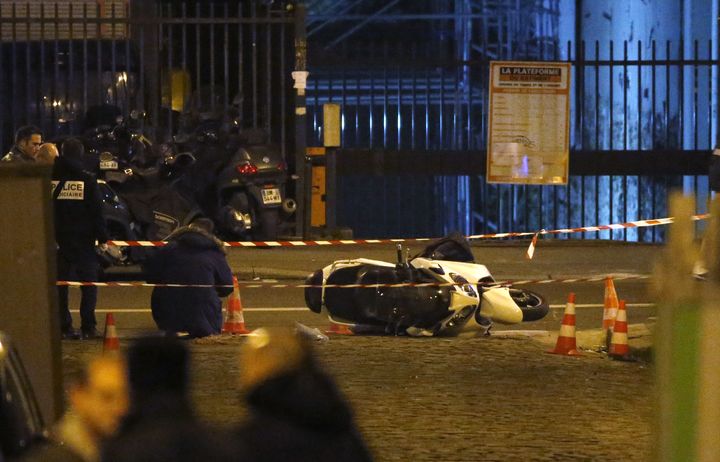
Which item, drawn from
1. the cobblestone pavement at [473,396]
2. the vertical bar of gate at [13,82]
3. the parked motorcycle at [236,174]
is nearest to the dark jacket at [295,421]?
the cobblestone pavement at [473,396]

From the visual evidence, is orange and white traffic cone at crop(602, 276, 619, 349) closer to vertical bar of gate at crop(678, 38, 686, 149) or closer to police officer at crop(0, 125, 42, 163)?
police officer at crop(0, 125, 42, 163)

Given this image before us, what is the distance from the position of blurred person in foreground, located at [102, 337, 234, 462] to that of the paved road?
111 inches

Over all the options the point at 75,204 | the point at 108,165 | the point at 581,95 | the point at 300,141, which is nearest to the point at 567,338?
the point at 75,204

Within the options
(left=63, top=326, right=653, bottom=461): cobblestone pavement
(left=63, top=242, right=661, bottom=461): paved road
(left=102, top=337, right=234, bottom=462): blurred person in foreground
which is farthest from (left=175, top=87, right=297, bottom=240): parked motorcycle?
(left=102, top=337, right=234, bottom=462): blurred person in foreground

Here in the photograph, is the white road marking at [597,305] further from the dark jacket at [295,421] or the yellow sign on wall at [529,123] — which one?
the dark jacket at [295,421]

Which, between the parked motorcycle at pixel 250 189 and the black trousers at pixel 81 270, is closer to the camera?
the black trousers at pixel 81 270

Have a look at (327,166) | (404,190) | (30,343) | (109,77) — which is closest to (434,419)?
(30,343)

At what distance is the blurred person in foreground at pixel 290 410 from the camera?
3477 millimetres

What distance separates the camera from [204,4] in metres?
23.1

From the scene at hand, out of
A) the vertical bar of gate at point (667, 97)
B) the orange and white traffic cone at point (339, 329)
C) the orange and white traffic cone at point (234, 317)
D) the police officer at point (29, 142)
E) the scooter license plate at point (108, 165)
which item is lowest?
the orange and white traffic cone at point (339, 329)

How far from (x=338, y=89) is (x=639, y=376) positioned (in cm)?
1483

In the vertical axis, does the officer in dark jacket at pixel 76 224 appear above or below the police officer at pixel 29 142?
below

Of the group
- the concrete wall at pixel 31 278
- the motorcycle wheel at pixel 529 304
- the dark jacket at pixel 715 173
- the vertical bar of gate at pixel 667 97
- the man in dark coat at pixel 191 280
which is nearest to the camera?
the concrete wall at pixel 31 278

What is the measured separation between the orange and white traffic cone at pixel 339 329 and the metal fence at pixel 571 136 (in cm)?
688
